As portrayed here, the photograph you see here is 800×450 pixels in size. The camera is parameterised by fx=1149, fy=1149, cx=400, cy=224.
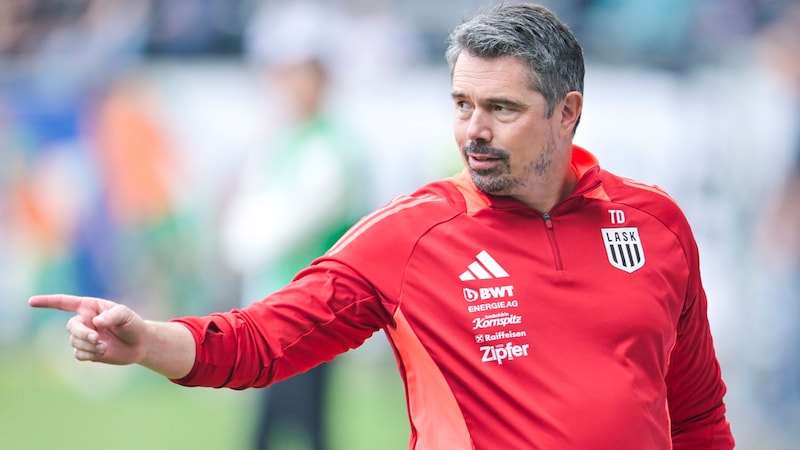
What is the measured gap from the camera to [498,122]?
2.44 metres

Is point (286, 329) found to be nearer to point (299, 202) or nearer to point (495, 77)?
point (495, 77)

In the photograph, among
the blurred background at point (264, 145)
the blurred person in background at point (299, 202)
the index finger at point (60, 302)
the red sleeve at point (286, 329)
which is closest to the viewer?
the index finger at point (60, 302)

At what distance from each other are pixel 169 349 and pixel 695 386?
4.19 feet

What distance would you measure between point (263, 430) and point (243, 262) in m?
0.98

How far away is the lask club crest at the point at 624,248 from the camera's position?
2.51 m

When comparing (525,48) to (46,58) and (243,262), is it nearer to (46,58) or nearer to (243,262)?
(243,262)

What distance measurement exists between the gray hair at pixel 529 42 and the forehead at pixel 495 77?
0.01m

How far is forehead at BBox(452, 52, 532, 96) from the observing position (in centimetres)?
242

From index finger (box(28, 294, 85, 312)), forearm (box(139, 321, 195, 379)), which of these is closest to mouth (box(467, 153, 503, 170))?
forearm (box(139, 321, 195, 379))

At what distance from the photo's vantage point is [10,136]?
6387mm

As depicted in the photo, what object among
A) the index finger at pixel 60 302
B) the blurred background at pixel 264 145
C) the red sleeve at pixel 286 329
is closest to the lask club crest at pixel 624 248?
the red sleeve at pixel 286 329

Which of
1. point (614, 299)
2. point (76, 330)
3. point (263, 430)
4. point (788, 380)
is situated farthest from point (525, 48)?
point (788, 380)

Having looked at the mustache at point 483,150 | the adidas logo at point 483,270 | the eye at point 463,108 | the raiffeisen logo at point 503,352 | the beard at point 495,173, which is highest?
the eye at point 463,108

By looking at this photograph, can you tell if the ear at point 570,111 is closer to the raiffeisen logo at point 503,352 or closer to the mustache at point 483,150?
the mustache at point 483,150
